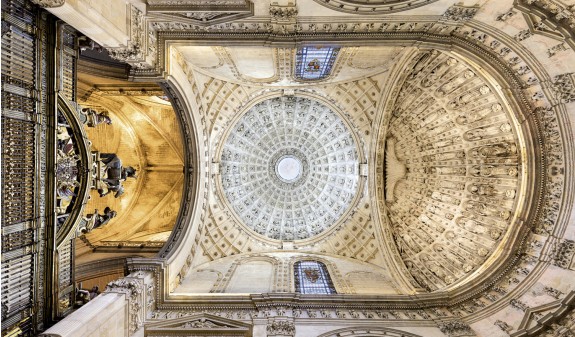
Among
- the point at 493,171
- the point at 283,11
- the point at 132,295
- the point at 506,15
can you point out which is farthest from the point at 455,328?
the point at 283,11

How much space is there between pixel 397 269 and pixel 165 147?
19.9 meters

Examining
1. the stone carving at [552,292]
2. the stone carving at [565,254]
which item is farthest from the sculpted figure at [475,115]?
the stone carving at [552,292]

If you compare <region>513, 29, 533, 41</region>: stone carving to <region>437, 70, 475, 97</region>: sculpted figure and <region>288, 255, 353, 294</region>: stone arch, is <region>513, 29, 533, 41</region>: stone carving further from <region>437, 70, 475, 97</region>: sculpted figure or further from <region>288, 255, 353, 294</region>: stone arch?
<region>288, 255, 353, 294</region>: stone arch

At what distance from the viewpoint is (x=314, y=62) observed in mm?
19719

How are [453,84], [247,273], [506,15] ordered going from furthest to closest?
[247,273]
[453,84]
[506,15]

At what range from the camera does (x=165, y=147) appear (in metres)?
26.2

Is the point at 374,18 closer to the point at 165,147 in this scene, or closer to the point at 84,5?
the point at 84,5

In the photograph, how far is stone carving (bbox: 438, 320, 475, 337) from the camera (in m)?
13.3

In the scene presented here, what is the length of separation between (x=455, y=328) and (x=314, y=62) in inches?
621

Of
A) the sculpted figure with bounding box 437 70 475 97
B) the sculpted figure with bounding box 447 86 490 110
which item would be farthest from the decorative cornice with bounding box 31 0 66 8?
the sculpted figure with bounding box 447 86 490 110

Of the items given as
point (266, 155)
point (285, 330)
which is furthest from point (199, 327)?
point (266, 155)

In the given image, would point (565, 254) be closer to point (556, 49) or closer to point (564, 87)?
point (564, 87)

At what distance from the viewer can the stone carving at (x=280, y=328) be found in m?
13.4

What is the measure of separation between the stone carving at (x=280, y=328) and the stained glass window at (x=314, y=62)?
14.1 metres
